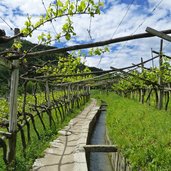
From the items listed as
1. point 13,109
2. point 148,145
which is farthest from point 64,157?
point 13,109

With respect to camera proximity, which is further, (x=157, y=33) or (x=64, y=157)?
(x=64, y=157)

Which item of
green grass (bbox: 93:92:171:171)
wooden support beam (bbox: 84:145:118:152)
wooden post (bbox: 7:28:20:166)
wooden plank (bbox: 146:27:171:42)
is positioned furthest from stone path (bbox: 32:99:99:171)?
wooden plank (bbox: 146:27:171:42)

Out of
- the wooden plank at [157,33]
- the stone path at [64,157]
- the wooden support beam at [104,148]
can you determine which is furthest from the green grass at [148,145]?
the wooden plank at [157,33]

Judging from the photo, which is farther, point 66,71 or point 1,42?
point 66,71

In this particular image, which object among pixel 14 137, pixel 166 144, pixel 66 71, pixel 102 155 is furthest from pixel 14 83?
pixel 102 155

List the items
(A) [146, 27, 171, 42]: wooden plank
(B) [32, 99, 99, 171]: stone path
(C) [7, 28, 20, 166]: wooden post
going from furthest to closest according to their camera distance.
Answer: (B) [32, 99, 99, 171]: stone path
(C) [7, 28, 20, 166]: wooden post
(A) [146, 27, 171, 42]: wooden plank

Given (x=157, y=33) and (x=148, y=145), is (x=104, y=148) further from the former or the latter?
(x=157, y=33)

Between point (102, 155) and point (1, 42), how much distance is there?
12.6 meters

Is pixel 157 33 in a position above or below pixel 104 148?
above

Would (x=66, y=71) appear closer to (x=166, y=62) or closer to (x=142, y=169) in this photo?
(x=166, y=62)

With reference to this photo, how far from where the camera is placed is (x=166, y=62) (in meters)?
20.2

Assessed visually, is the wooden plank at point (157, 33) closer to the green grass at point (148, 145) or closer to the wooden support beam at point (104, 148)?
the green grass at point (148, 145)

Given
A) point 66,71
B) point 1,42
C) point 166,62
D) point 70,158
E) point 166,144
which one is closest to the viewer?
point 1,42

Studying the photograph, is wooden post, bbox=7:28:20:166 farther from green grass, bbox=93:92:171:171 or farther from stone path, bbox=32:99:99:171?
green grass, bbox=93:92:171:171
